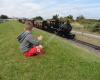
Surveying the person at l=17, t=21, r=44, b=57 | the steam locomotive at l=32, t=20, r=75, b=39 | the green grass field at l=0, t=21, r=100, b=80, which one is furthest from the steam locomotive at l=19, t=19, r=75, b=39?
the green grass field at l=0, t=21, r=100, b=80

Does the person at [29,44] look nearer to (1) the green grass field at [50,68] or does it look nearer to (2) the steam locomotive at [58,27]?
(1) the green grass field at [50,68]

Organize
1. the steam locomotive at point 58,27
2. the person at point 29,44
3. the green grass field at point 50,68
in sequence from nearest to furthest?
the green grass field at point 50,68 < the person at point 29,44 < the steam locomotive at point 58,27

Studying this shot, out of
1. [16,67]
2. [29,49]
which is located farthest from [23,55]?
[16,67]

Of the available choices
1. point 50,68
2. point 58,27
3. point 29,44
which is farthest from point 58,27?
point 50,68

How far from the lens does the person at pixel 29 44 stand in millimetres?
11328

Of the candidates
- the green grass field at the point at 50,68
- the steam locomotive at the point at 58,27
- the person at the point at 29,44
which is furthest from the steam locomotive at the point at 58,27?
the green grass field at the point at 50,68

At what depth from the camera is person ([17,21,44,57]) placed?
37.2 ft

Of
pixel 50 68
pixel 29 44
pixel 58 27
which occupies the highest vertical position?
pixel 29 44

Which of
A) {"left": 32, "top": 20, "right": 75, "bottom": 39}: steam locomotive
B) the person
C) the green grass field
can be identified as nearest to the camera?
the green grass field

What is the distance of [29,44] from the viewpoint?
11688 millimetres

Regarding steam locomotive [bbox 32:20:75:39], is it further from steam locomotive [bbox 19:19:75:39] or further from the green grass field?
the green grass field

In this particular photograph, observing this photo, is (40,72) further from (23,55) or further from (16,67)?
(23,55)

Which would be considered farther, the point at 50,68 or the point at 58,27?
the point at 58,27

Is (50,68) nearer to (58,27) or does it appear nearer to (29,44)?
(29,44)
